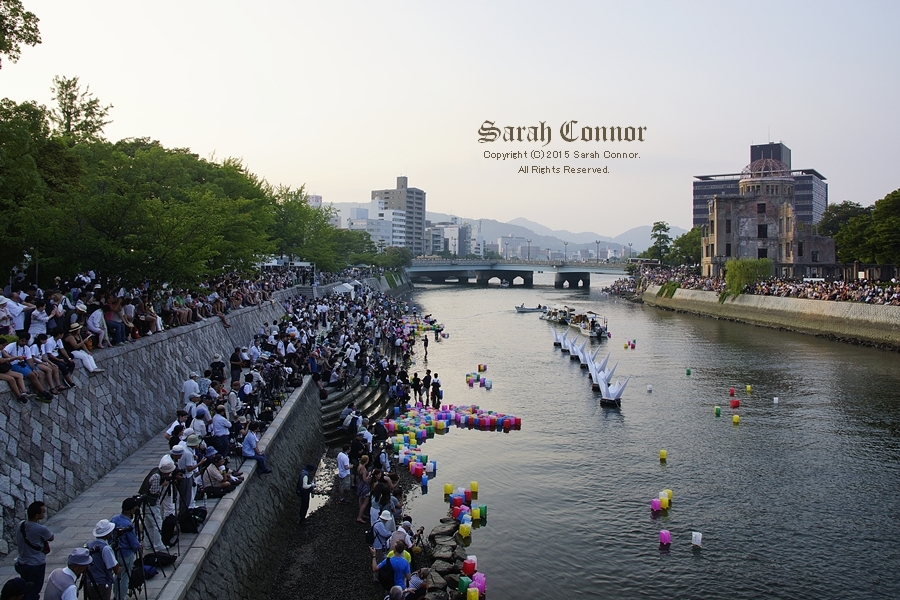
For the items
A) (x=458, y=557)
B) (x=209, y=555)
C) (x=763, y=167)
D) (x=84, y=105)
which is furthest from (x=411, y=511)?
(x=763, y=167)

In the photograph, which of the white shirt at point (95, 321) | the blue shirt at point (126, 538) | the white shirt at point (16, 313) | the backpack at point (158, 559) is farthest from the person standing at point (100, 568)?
the white shirt at point (95, 321)

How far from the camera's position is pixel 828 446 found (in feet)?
80.6

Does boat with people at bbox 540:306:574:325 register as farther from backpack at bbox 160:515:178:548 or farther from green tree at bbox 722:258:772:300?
backpack at bbox 160:515:178:548

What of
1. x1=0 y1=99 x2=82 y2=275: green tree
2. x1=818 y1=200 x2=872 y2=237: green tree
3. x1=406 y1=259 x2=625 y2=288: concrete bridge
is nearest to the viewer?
x1=0 y1=99 x2=82 y2=275: green tree

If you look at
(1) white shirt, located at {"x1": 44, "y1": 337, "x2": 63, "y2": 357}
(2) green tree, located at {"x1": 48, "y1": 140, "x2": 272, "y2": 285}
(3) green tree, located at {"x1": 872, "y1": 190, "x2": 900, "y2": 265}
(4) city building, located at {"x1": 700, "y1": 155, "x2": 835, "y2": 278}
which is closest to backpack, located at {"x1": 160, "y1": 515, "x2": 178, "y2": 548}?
(1) white shirt, located at {"x1": 44, "y1": 337, "x2": 63, "y2": 357}

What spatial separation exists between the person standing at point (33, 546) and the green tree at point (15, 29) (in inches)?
601

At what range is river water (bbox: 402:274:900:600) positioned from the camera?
50.6ft

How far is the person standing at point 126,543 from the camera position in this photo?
9.30 m

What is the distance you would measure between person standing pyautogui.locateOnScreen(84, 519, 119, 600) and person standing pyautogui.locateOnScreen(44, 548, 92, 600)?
552 millimetres

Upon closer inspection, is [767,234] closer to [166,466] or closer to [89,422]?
[89,422]

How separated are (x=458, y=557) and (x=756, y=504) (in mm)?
9784

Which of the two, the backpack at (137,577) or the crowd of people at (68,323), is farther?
the crowd of people at (68,323)

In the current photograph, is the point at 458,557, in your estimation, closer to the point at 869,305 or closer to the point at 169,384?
the point at 169,384

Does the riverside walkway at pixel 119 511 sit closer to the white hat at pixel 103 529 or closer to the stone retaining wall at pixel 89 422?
the stone retaining wall at pixel 89 422
